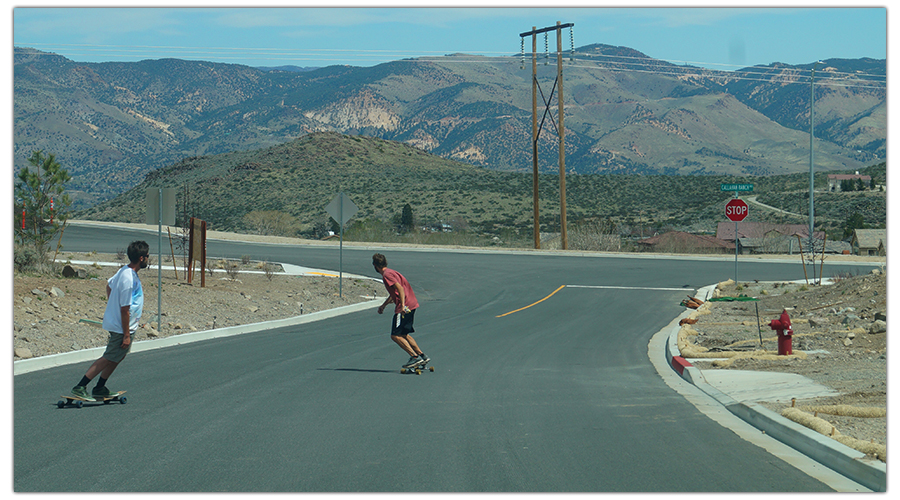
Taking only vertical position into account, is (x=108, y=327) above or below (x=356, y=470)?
above

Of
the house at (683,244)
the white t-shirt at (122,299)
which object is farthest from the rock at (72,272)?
the house at (683,244)

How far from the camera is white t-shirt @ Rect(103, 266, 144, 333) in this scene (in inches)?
342

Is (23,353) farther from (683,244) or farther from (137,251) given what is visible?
(683,244)

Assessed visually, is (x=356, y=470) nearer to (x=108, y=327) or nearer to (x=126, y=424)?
(x=126, y=424)

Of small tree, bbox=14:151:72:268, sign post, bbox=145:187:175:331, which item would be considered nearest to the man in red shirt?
sign post, bbox=145:187:175:331

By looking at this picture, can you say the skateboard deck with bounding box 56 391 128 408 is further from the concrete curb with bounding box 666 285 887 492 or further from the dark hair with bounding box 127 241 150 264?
the concrete curb with bounding box 666 285 887 492

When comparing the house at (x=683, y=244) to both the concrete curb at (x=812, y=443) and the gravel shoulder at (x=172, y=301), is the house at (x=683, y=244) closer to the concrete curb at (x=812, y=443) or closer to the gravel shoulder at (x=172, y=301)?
the gravel shoulder at (x=172, y=301)

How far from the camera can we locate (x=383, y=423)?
8180 millimetres

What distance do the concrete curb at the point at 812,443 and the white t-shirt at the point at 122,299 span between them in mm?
6858

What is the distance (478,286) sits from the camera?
28328 millimetres

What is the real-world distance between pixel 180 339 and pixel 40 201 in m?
7.50

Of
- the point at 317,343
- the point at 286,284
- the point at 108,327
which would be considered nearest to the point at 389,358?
the point at 317,343

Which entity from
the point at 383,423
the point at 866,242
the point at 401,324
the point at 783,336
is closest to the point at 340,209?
the point at 401,324

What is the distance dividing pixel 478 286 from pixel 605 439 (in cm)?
2077
